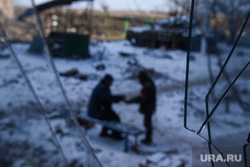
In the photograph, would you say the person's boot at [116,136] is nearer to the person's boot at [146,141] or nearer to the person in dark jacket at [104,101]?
the person in dark jacket at [104,101]

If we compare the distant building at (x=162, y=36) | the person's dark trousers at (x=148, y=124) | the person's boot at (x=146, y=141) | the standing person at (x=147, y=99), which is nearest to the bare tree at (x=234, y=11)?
the standing person at (x=147, y=99)

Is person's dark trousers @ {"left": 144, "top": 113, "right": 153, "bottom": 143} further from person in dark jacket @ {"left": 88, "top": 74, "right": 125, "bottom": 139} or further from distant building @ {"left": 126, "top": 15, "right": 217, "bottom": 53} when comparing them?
distant building @ {"left": 126, "top": 15, "right": 217, "bottom": 53}

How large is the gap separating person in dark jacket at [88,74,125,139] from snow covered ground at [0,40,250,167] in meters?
0.45

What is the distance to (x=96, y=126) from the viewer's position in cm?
594

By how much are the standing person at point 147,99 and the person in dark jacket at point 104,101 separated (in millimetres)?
373

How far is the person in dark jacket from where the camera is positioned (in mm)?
5066

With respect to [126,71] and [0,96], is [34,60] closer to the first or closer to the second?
[0,96]

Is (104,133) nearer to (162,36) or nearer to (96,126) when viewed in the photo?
(96,126)

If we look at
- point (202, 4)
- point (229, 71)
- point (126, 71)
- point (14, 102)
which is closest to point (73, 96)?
point (126, 71)

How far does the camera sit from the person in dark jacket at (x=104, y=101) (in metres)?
5.07

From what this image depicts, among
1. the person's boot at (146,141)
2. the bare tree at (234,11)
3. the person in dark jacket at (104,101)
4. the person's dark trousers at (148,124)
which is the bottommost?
the person's boot at (146,141)

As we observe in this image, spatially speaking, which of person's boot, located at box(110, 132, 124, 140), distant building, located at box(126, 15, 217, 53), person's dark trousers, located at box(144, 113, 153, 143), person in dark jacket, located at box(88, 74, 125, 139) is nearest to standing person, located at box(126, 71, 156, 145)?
person's dark trousers, located at box(144, 113, 153, 143)

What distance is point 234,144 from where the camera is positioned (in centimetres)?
132

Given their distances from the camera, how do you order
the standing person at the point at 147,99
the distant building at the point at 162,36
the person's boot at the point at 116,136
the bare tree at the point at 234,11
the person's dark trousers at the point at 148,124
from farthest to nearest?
the distant building at the point at 162,36, the person's boot at the point at 116,136, the person's dark trousers at the point at 148,124, the standing person at the point at 147,99, the bare tree at the point at 234,11
